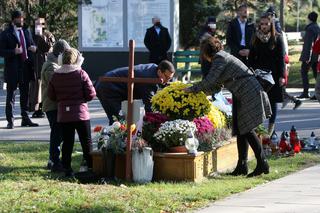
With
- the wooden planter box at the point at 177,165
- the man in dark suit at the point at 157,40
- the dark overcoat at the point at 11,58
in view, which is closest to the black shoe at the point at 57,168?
the wooden planter box at the point at 177,165

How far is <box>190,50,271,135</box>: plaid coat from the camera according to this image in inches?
387

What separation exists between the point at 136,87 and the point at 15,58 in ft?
17.3

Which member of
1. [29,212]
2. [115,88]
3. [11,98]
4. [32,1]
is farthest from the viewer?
[32,1]

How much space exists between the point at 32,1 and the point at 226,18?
738cm

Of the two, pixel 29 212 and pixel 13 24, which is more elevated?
pixel 13 24

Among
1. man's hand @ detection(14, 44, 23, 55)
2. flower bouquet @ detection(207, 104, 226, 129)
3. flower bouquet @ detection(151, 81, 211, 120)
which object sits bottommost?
flower bouquet @ detection(207, 104, 226, 129)

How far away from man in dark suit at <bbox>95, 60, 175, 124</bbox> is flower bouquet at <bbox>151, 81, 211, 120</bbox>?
201mm

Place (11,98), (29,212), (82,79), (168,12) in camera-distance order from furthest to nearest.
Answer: (168,12), (11,98), (82,79), (29,212)

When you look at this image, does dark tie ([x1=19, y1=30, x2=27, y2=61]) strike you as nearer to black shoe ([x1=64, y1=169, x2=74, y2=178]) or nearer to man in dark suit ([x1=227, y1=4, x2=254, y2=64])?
man in dark suit ([x1=227, y1=4, x2=254, y2=64])

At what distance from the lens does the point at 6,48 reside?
15242mm

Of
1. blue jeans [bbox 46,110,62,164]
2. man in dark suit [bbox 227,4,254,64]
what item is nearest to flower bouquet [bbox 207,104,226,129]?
blue jeans [bbox 46,110,62,164]

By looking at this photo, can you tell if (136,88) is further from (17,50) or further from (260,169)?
(17,50)

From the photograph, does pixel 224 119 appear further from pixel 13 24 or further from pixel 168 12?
pixel 168 12

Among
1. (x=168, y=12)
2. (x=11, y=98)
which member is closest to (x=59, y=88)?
(x=11, y=98)
